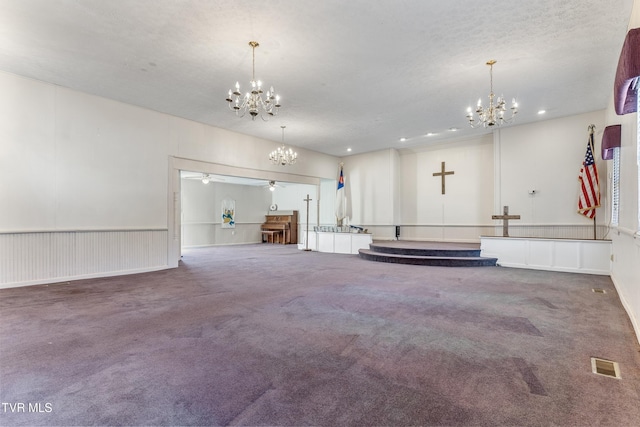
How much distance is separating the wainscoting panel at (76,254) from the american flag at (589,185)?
10301 mm

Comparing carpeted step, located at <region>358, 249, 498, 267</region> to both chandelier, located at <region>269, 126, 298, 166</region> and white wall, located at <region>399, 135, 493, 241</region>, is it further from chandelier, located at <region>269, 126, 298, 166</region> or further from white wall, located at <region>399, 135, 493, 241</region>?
chandelier, located at <region>269, 126, 298, 166</region>

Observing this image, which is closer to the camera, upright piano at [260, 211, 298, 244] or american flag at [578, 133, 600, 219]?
american flag at [578, 133, 600, 219]

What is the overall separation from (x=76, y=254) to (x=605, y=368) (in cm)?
823

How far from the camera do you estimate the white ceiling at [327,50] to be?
387cm

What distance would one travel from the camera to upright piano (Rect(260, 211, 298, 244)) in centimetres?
1541

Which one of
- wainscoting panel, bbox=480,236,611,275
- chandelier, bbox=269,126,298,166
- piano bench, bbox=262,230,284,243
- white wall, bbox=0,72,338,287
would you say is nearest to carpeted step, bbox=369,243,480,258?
wainscoting panel, bbox=480,236,611,275

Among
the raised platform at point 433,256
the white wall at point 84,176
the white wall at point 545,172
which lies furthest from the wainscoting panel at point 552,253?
the white wall at point 84,176

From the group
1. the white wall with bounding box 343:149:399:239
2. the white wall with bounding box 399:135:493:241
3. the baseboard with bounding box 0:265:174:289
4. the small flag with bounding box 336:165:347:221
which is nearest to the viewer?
the baseboard with bounding box 0:265:174:289

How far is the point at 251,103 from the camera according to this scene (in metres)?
4.71

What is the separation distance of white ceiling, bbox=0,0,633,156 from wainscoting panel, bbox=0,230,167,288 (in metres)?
2.99

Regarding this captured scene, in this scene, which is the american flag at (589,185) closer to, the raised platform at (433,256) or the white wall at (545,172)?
the white wall at (545,172)

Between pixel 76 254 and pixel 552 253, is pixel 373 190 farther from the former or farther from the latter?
pixel 76 254

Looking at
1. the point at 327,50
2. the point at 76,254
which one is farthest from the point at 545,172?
the point at 76,254

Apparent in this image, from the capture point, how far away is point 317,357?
2674 millimetres
